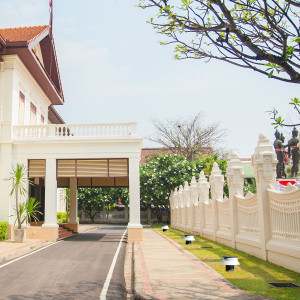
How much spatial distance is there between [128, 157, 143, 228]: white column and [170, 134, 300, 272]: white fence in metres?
3.21

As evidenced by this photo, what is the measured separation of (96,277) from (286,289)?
4041mm

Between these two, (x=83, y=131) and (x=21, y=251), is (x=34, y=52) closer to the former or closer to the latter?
(x=83, y=131)

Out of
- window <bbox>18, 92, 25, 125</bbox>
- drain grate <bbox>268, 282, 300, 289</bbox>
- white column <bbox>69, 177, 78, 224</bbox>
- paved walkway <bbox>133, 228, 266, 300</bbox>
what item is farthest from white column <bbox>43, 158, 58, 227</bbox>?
drain grate <bbox>268, 282, 300, 289</bbox>

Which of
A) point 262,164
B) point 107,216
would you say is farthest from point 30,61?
point 107,216

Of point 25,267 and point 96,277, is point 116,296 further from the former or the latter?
point 25,267

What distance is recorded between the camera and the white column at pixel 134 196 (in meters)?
16.8

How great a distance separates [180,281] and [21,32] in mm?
17814

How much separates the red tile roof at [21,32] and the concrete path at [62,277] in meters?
11.3

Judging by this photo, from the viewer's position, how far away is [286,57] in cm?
446

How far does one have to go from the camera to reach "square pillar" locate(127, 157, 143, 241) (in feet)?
54.6

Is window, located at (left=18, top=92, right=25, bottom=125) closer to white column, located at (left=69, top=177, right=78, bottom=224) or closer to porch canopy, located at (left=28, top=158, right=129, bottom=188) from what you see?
porch canopy, located at (left=28, top=158, right=129, bottom=188)

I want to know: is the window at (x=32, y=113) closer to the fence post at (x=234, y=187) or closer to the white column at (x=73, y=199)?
the white column at (x=73, y=199)

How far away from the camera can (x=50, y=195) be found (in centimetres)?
1725

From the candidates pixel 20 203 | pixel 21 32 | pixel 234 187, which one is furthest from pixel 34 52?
pixel 234 187
